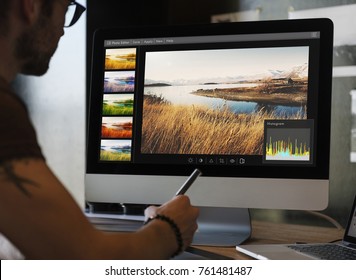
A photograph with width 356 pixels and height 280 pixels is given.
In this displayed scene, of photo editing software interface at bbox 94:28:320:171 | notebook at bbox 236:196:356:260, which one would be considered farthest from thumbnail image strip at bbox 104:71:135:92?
notebook at bbox 236:196:356:260

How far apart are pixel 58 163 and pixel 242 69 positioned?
0.86m

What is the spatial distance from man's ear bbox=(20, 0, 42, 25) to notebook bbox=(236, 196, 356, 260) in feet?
1.68

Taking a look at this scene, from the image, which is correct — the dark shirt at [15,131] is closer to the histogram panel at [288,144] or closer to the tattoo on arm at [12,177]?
the tattoo on arm at [12,177]

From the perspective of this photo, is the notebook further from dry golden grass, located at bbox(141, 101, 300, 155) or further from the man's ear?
the man's ear

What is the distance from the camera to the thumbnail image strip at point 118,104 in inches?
43.8

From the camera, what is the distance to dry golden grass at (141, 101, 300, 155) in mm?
1032

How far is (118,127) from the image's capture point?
1.11 metres

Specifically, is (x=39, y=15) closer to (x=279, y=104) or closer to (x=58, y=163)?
(x=279, y=104)

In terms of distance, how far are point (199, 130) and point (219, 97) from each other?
83 millimetres

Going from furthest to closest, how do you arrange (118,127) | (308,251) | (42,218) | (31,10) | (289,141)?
1. (118,127)
2. (289,141)
3. (308,251)
4. (31,10)
5. (42,218)

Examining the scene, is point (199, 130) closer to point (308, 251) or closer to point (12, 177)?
point (308, 251)

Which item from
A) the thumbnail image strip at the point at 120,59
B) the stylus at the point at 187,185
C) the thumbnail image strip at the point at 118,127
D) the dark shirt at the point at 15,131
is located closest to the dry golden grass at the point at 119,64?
the thumbnail image strip at the point at 120,59

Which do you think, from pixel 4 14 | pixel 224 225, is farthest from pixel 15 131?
pixel 224 225

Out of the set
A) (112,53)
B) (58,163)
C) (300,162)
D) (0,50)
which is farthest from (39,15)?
(58,163)
